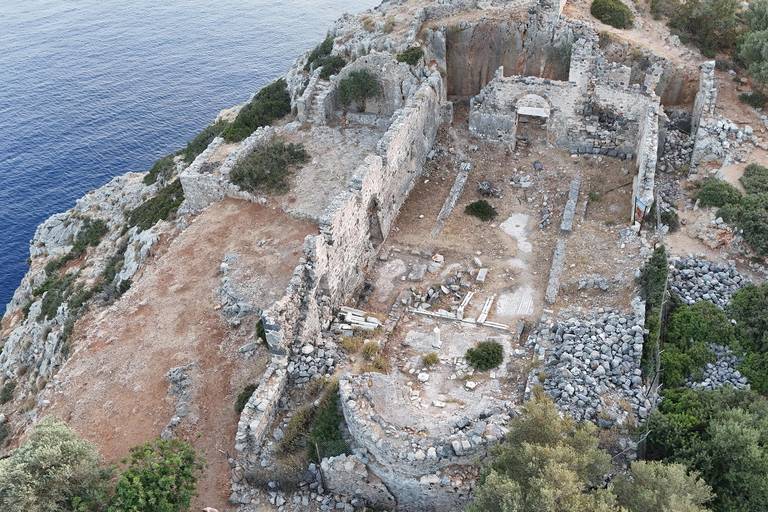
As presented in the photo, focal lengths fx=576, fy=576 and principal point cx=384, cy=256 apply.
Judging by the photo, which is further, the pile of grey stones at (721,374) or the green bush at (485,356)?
the green bush at (485,356)

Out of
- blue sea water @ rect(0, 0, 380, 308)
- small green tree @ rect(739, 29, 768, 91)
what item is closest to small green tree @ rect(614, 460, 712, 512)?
small green tree @ rect(739, 29, 768, 91)

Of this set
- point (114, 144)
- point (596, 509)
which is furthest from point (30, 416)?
point (114, 144)

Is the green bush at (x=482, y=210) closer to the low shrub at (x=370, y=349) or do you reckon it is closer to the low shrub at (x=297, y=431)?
the low shrub at (x=370, y=349)

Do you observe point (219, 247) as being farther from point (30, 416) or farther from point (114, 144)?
point (114, 144)

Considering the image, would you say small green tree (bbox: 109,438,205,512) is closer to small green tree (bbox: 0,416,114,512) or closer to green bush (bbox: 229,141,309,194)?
small green tree (bbox: 0,416,114,512)

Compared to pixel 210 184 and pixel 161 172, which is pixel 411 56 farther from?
pixel 161 172

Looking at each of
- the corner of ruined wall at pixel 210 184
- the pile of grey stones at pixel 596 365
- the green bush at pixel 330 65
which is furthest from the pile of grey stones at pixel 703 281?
the green bush at pixel 330 65

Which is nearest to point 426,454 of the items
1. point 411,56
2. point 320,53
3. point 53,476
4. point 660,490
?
point 660,490
